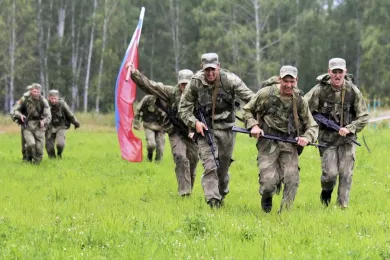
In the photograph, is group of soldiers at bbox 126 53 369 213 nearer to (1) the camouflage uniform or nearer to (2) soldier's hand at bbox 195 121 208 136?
(2) soldier's hand at bbox 195 121 208 136

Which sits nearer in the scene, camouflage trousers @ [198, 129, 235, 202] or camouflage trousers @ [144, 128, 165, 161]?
camouflage trousers @ [198, 129, 235, 202]

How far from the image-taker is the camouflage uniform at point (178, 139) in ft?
33.8

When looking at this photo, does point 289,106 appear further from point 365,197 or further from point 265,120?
point 365,197

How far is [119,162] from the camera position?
16.9m

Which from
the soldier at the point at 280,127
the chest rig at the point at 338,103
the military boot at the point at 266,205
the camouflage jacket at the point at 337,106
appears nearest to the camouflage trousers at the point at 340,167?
the camouflage jacket at the point at 337,106

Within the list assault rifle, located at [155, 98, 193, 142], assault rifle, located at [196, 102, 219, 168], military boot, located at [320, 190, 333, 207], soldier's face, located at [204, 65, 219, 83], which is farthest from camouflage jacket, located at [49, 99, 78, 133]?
military boot, located at [320, 190, 333, 207]

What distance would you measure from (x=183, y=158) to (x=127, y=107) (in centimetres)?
212

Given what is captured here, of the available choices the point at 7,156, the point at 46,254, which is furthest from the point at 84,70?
the point at 46,254

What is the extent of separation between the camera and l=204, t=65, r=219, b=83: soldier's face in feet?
28.2

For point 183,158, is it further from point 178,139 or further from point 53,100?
point 53,100

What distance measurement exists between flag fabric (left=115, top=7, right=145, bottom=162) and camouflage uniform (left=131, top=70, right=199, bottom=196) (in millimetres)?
1121

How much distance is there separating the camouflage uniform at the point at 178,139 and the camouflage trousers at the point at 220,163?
1.18m

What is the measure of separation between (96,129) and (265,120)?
2865cm

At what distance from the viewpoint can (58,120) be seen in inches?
688
